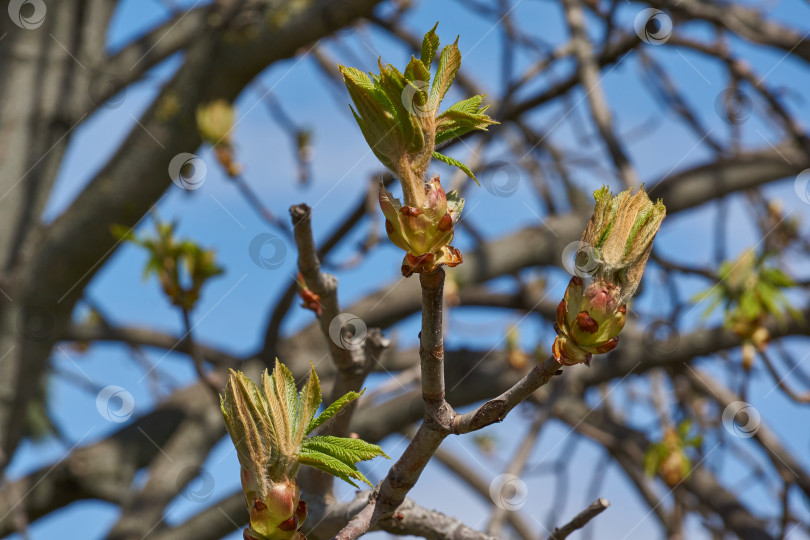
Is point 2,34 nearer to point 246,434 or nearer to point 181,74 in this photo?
point 181,74

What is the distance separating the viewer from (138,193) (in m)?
2.09

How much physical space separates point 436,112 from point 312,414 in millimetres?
232

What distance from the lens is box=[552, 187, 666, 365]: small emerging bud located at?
49cm
